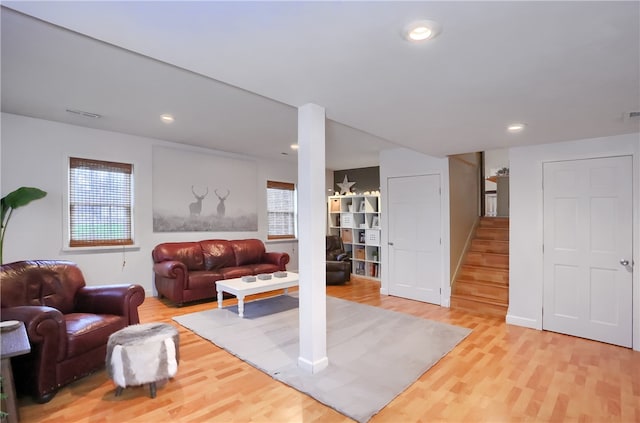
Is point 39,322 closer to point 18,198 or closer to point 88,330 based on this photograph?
point 88,330

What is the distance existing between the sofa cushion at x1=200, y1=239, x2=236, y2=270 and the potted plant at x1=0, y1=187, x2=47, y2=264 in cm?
223

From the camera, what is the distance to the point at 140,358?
225cm

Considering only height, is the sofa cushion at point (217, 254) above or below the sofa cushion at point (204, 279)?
above

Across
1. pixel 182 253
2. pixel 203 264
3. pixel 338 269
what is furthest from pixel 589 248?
pixel 182 253

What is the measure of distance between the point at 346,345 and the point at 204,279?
250cm

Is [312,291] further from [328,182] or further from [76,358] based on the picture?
[328,182]

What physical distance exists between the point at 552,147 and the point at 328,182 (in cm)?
480

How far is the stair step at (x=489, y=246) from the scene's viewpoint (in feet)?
16.7

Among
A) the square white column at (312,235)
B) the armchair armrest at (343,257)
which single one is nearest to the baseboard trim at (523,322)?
the square white column at (312,235)

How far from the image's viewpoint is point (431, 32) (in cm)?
159

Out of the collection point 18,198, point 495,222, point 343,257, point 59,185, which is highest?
point 59,185

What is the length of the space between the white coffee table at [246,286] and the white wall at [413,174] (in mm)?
1687

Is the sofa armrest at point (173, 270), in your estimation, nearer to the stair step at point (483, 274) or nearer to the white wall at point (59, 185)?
the white wall at point (59, 185)

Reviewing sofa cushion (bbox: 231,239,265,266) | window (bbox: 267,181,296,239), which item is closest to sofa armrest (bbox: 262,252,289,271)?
sofa cushion (bbox: 231,239,265,266)
